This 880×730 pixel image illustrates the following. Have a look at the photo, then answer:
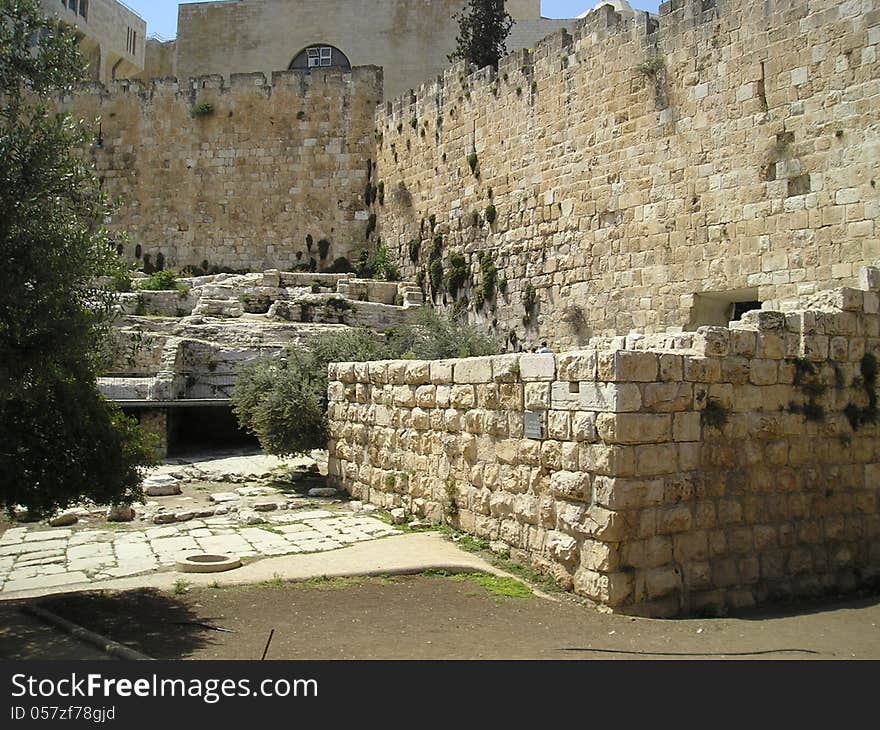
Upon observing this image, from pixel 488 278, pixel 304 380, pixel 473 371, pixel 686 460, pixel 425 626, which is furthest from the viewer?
pixel 488 278

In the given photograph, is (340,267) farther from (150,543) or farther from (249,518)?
(150,543)

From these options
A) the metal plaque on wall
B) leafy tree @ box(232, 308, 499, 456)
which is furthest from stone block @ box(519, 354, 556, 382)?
leafy tree @ box(232, 308, 499, 456)

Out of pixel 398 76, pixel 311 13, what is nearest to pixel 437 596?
pixel 398 76

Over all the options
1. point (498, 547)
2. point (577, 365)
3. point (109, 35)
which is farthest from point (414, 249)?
point (109, 35)

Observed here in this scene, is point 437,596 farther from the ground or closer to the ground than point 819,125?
closer to the ground

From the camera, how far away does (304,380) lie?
12727 millimetres

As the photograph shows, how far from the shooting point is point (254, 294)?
20484 mm

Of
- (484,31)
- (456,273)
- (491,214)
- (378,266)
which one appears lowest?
(456,273)

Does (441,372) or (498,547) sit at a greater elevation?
(441,372)

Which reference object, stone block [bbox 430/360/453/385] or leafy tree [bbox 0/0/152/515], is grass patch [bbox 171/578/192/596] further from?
stone block [bbox 430/360/453/385]

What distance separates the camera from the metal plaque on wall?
7.50m

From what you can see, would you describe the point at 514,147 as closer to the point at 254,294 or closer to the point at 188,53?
the point at 254,294

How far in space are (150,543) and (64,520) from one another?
1753mm
